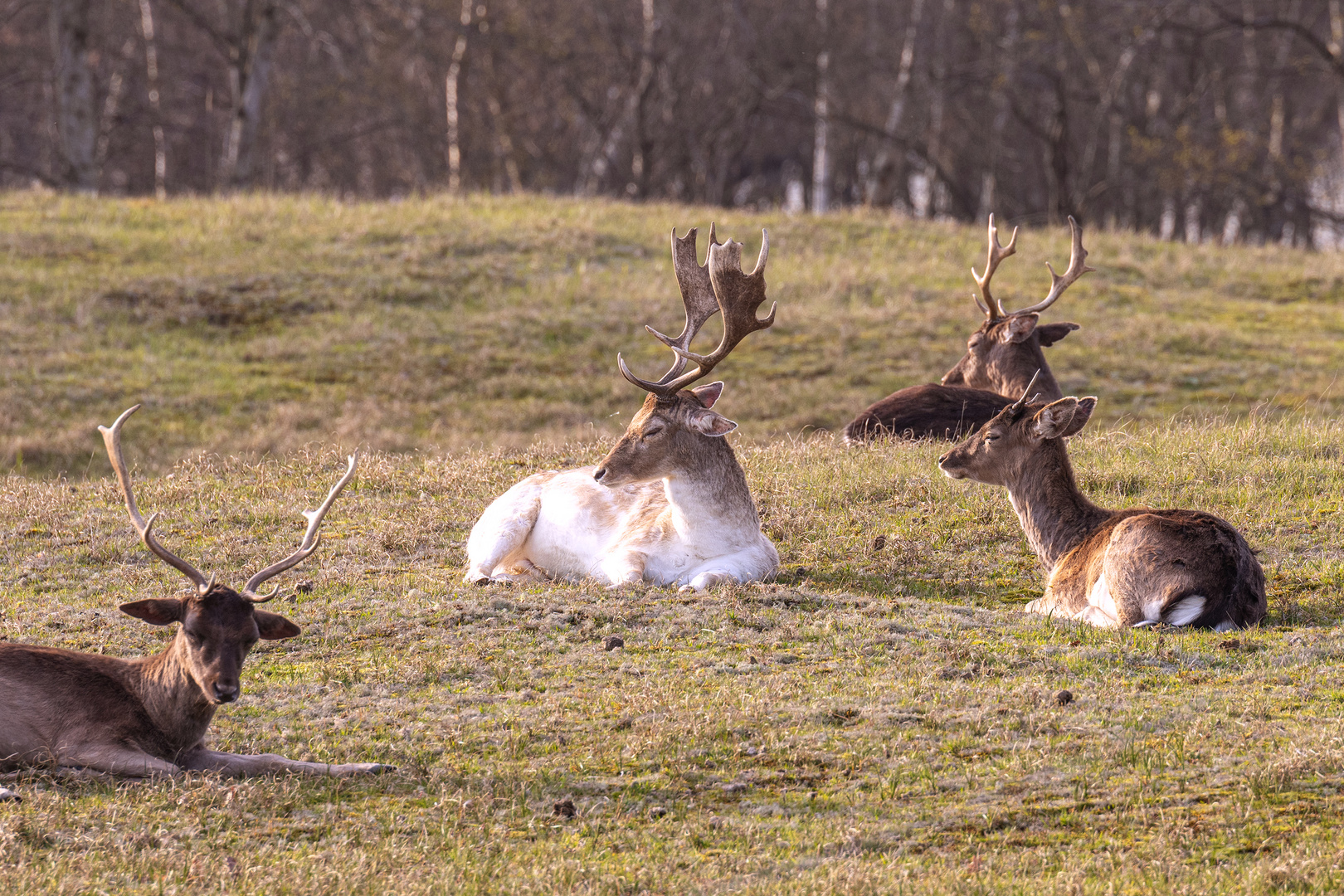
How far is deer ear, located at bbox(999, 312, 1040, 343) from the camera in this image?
44.8 ft

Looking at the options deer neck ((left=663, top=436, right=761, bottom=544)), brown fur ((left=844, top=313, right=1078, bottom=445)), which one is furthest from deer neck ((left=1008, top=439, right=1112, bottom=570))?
brown fur ((left=844, top=313, right=1078, bottom=445))

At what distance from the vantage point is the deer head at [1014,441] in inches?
342

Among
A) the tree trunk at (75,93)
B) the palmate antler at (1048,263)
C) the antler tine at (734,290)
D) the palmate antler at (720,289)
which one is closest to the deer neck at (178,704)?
the palmate antler at (720,289)

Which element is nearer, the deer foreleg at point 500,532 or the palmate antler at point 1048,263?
the deer foreleg at point 500,532

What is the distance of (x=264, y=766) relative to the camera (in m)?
5.90

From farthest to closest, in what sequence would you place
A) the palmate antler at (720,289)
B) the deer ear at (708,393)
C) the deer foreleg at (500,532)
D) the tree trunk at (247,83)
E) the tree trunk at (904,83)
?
1. the tree trunk at (904,83)
2. the tree trunk at (247,83)
3. the palmate antler at (720,289)
4. the deer ear at (708,393)
5. the deer foreleg at (500,532)

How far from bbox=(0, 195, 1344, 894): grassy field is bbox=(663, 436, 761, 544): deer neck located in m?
0.56

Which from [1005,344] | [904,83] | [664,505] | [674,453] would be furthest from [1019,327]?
[904,83]

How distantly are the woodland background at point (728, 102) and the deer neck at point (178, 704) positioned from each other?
3234 cm

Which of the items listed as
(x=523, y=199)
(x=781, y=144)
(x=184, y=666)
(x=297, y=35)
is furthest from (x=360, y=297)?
(x=781, y=144)

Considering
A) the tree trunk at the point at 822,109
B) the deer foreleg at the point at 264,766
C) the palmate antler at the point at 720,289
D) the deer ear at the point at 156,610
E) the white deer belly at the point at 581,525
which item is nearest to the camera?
the deer foreleg at the point at 264,766

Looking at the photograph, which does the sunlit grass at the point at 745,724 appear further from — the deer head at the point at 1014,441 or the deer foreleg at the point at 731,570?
the deer head at the point at 1014,441

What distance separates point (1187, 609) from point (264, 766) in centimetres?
444

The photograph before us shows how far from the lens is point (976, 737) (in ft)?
19.6
